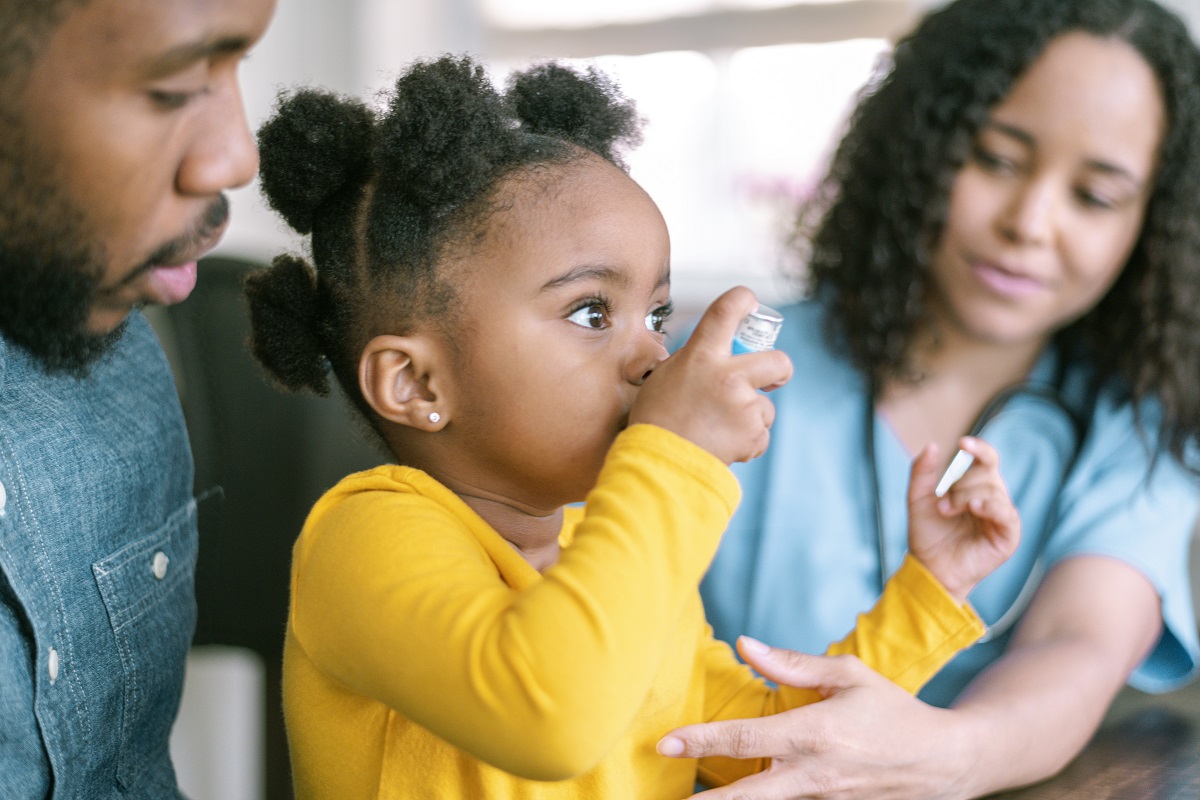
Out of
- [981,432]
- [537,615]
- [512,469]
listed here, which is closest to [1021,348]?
[981,432]

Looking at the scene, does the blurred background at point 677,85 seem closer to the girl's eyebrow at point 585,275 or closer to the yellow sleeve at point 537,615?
the girl's eyebrow at point 585,275

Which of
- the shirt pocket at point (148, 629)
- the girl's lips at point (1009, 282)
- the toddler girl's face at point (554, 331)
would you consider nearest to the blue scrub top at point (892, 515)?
the girl's lips at point (1009, 282)

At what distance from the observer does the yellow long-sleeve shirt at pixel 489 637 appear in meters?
0.60

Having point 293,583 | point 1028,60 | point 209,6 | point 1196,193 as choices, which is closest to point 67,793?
point 293,583

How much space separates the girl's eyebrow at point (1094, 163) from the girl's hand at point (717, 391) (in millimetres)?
602

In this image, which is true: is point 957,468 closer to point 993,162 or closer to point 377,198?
point 993,162

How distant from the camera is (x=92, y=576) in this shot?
0.77m

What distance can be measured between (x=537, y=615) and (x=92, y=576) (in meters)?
0.38

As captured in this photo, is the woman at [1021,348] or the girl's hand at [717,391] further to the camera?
the woman at [1021,348]

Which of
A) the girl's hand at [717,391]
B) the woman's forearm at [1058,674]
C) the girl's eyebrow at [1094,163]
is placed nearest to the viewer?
the girl's hand at [717,391]

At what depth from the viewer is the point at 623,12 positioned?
2.85 meters

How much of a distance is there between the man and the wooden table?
0.71m

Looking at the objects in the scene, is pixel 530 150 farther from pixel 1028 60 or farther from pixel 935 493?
pixel 1028 60

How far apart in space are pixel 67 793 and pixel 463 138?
0.54 m
